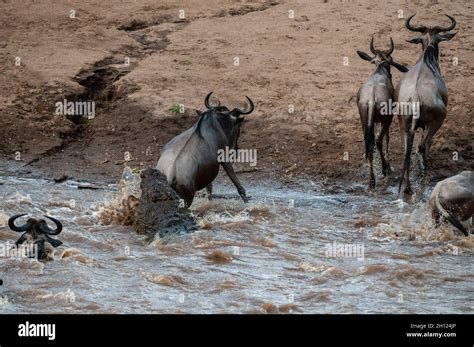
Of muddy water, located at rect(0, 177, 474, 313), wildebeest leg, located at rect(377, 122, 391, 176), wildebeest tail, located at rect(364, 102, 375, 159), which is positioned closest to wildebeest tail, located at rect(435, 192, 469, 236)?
muddy water, located at rect(0, 177, 474, 313)

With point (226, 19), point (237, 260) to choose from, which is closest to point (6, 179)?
point (237, 260)

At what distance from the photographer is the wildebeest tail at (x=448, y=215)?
11.4 m

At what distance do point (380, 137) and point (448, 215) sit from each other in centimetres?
311

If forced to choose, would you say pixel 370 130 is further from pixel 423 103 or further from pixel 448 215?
pixel 448 215

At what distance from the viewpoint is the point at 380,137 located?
14453 mm

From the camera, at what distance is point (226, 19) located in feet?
62.2

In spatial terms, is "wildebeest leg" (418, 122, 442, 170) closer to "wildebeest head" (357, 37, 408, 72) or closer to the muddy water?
the muddy water

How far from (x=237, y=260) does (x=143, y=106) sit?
5759 millimetres

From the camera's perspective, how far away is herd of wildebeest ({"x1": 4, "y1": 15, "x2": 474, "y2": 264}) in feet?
37.8

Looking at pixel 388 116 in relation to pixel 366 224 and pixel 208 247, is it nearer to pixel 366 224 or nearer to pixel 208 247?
pixel 366 224

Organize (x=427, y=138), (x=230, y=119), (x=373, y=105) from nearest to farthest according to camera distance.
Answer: (x=230, y=119), (x=427, y=138), (x=373, y=105)

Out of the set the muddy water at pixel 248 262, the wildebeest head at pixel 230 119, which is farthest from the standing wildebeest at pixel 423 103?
the wildebeest head at pixel 230 119

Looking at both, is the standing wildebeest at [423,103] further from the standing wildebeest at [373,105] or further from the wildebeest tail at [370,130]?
the wildebeest tail at [370,130]

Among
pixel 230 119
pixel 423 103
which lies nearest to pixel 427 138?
pixel 423 103
